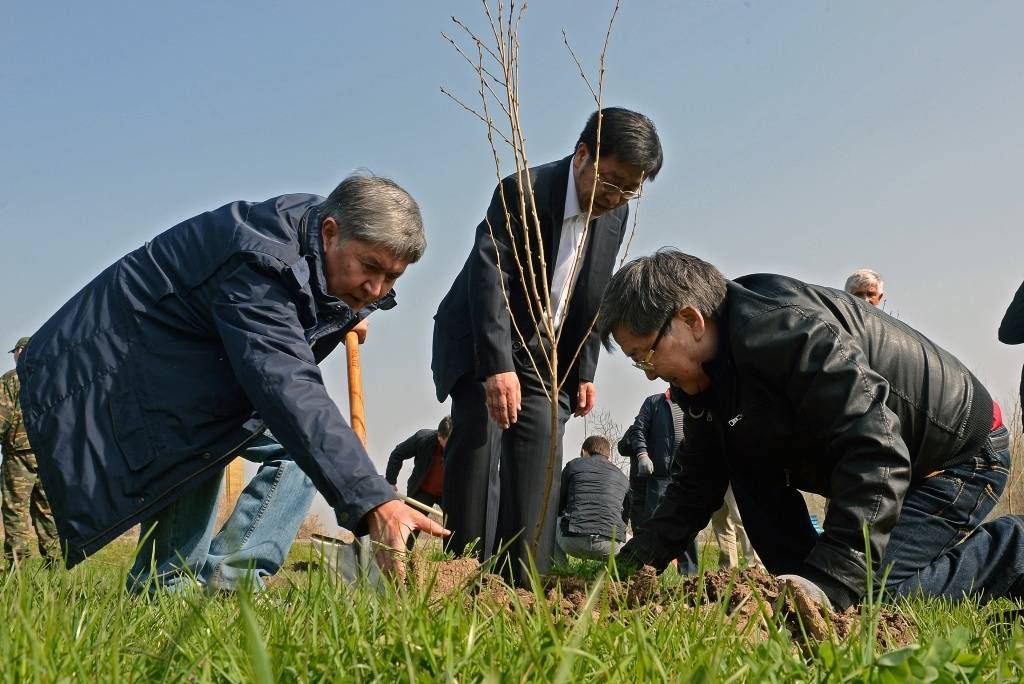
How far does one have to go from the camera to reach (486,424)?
14.1ft

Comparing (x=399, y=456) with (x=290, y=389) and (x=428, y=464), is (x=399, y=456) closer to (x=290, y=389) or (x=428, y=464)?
(x=428, y=464)

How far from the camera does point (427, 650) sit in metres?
1.50

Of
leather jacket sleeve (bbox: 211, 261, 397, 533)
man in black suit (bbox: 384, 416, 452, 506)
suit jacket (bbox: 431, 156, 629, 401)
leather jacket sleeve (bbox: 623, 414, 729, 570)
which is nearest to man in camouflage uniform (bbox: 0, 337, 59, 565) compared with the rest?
man in black suit (bbox: 384, 416, 452, 506)

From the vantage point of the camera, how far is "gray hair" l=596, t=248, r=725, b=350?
3193mm

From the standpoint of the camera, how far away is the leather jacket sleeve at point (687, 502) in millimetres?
3746

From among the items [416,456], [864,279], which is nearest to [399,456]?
[416,456]

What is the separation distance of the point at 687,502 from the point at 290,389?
1707mm

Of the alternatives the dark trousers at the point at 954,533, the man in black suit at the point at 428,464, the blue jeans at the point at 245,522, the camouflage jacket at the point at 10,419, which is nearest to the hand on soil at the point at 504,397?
the blue jeans at the point at 245,522

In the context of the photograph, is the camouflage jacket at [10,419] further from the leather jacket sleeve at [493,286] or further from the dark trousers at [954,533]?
the dark trousers at [954,533]

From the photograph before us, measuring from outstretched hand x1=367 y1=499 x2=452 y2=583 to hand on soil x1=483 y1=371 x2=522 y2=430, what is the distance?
1537 millimetres

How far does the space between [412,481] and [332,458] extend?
690 cm

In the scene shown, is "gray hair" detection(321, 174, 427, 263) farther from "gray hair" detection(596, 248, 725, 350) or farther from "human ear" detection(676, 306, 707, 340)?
"human ear" detection(676, 306, 707, 340)

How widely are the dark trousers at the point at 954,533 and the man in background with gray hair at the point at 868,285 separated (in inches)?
103

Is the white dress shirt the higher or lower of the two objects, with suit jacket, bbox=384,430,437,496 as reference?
higher
